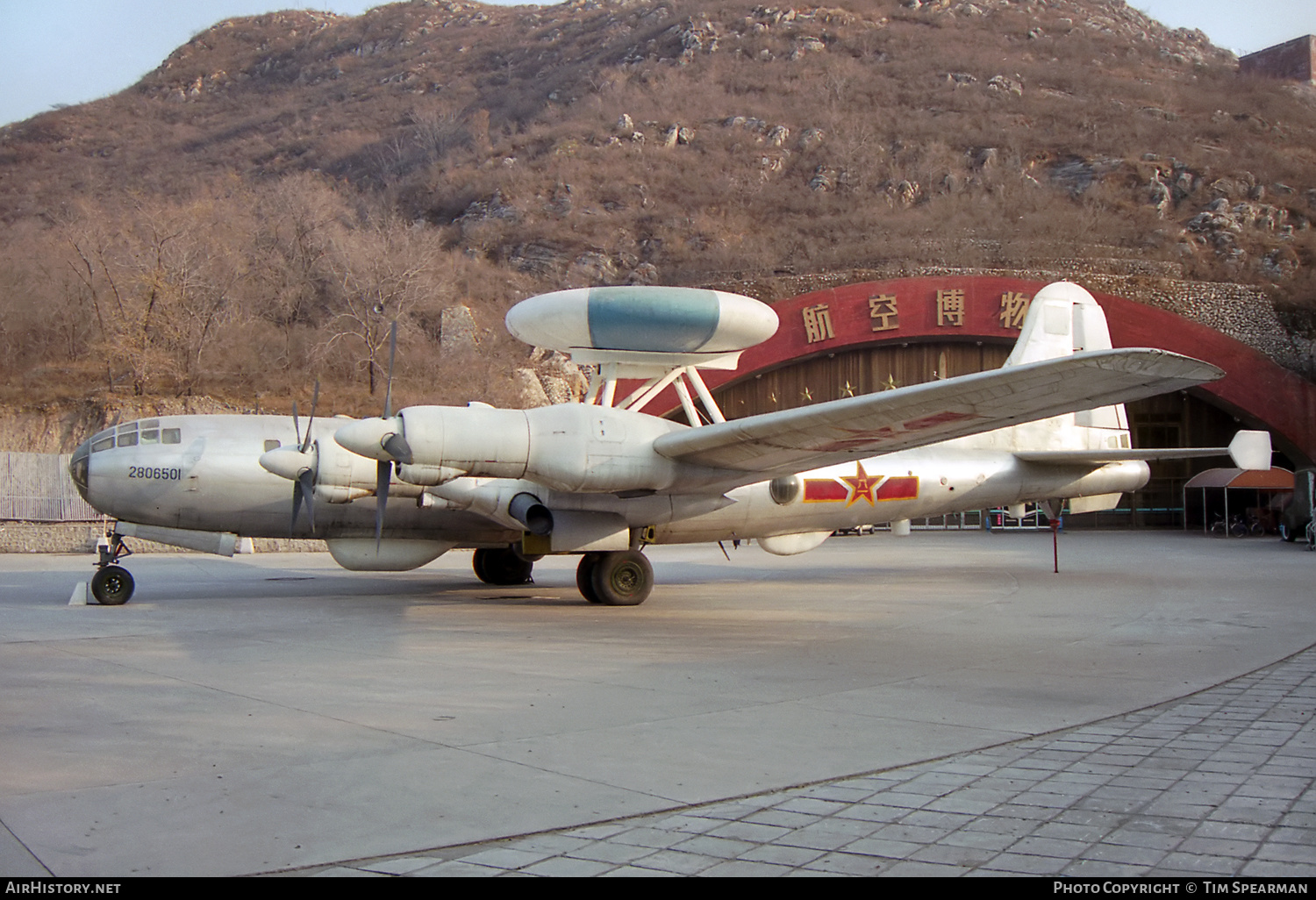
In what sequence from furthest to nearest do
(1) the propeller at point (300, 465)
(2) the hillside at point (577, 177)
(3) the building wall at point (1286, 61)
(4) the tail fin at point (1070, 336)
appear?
(3) the building wall at point (1286, 61) < (2) the hillside at point (577, 177) < (4) the tail fin at point (1070, 336) < (1) the propeller at point (300, 465)

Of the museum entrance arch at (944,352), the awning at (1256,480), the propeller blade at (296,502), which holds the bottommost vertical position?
the awning at (1256,480)

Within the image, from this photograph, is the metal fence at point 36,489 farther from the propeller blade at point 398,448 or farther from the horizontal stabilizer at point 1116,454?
the horizontal stabilizer at point 1116,454

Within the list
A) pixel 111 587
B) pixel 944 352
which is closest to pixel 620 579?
pixel 111 587

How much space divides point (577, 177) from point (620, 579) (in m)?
55.0

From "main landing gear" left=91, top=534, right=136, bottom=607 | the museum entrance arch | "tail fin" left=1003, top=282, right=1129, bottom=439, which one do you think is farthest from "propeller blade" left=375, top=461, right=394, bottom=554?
the museum entrance arch

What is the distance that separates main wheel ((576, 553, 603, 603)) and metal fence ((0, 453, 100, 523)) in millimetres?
22195

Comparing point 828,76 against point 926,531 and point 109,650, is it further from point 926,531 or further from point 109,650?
point 109,650

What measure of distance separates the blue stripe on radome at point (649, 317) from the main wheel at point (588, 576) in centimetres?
347

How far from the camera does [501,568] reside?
2041 centimetres

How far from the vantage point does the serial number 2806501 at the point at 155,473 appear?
16203 millimetres

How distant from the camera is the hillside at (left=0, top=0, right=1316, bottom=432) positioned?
137 feet

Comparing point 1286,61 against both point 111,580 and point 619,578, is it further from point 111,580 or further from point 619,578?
point 111,580

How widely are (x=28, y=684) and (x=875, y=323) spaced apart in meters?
34.0

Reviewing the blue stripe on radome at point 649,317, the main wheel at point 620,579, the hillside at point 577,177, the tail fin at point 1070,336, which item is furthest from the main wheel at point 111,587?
the hillside at point 577,177
